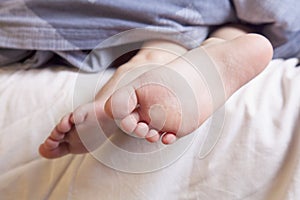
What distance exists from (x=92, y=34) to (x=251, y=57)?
23 centimetres

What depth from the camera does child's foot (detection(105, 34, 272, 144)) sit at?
0.43m

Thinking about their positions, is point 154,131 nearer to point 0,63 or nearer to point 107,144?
point 107,144

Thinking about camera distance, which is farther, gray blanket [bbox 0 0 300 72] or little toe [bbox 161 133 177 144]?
gray blanket [bbox 0 0 300 72]

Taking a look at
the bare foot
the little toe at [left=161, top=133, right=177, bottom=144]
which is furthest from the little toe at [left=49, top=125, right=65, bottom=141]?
the little toe at [left=161, top=133, right=177, bottom=144]

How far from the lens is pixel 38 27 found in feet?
1.97

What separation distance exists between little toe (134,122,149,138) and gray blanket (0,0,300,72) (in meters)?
0.19

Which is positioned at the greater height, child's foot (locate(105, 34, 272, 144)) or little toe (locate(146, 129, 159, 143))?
child's foot (locate(105, 34, 272, 144))

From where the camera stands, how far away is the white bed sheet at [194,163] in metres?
0.47

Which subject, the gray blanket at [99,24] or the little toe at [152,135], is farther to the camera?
the gray blanket at [99,24]

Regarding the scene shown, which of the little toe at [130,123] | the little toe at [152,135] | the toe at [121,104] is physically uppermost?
the toe at [121,104]

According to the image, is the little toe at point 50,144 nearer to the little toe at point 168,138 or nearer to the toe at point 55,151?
the toe at point 55,151

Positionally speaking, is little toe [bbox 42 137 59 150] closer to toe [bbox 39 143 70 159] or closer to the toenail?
toe [bbox 39 143 70 159]

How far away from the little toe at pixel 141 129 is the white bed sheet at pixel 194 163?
0.07 meters

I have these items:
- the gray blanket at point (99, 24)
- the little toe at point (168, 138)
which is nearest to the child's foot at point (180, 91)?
the little toe at point (168, 138)
